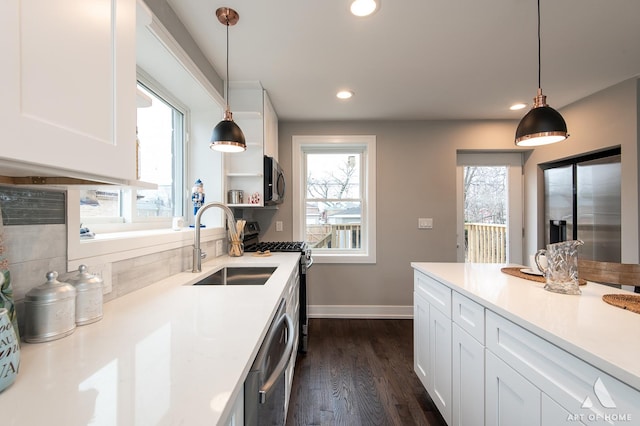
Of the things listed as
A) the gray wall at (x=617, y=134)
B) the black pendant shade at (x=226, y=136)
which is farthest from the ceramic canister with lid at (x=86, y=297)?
the gray wall at (x=617, y=134)

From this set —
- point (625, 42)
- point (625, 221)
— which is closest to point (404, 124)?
point (625, 42)

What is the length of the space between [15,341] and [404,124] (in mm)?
3502

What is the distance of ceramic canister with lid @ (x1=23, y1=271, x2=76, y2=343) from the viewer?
2.36 feet

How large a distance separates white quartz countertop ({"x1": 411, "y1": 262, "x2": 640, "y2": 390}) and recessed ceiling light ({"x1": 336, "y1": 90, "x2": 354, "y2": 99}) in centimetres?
186

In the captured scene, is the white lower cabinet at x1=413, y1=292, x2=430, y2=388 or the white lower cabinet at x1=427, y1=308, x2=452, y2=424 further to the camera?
the white lower cabinet at x1=413, y1=292, x2=430, y2=388

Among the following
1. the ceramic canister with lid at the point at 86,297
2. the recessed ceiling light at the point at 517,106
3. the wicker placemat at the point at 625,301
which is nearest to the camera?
the ceramic canister with lid at the point at 86,297

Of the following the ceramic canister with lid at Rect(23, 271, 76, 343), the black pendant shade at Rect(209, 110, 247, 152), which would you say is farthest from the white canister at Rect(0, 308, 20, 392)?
the black pendant shade at Rect(209, 110, 247, 152)

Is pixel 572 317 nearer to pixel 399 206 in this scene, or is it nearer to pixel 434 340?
pixel 434 340

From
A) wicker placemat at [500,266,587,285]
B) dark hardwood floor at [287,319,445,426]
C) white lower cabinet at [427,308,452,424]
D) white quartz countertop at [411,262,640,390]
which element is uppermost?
Result: wicker placemat at [500,266,587,285]

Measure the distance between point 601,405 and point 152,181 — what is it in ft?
7.54

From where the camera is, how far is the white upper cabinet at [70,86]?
0.47 m

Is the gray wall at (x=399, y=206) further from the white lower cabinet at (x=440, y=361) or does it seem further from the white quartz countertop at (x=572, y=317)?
the white quartz countertop at (x=572, y=317)

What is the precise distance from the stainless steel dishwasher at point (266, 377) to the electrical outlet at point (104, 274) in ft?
2.20

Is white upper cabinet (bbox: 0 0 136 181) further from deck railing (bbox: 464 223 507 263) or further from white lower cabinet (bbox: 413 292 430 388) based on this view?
deck railing (bbox: 464 223 507 263)
